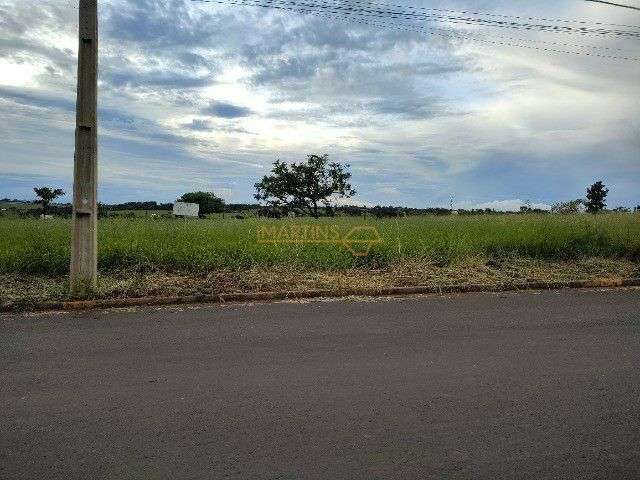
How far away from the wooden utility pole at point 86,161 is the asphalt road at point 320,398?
4.77 ft

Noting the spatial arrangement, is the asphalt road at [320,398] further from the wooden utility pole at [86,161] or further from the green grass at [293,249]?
the green grass at [293,249]

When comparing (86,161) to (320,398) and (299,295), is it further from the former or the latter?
(320,398)

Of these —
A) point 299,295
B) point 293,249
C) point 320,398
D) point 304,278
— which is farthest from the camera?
point 293,249

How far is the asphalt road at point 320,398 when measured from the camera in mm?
2865

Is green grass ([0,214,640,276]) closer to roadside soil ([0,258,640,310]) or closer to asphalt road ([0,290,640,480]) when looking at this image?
roadside soil ([0,258,640,310])

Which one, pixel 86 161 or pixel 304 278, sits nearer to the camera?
pixel 86 161

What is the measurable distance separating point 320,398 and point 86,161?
19.4ft

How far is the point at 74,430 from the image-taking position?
328 centimetres

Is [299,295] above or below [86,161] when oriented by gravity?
below

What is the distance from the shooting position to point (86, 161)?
7.81 metres

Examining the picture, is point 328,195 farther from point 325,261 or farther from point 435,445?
point 435,445

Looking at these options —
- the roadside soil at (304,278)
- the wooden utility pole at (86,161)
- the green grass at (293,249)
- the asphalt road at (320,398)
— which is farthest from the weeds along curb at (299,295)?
the green grass at (293,249)

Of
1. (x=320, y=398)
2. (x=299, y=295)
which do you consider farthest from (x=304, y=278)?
(x=320, y=398)

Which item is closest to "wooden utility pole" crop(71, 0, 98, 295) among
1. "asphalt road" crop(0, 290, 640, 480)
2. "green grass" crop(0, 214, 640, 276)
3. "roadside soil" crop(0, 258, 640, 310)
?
"roadside soil" crop(0, 258, 640, 310)
